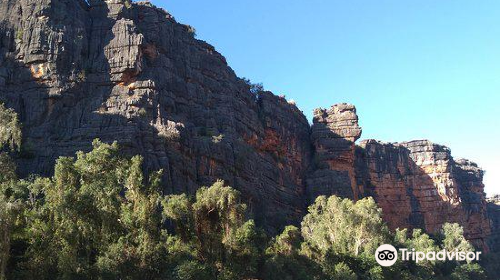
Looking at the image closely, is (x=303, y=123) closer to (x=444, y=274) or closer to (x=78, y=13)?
(x=444, y=274)

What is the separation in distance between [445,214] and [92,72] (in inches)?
2439

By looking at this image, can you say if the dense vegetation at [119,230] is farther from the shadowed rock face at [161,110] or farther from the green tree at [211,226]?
the shadowed rock face at [161,110]

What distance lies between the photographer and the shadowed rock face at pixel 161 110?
2007 inches

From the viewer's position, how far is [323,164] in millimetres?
78188

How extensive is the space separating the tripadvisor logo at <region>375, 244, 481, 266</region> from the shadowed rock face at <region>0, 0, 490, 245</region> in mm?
14061

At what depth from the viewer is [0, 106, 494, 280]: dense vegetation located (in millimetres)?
30031

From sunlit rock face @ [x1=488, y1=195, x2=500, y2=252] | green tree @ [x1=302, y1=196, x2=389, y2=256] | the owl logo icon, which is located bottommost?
the owl logo icon

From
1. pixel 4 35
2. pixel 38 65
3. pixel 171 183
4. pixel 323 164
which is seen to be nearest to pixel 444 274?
pixel 323 164

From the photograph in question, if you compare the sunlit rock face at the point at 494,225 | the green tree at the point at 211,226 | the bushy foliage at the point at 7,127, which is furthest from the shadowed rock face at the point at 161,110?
the sunlit rock face at the point at 494,225

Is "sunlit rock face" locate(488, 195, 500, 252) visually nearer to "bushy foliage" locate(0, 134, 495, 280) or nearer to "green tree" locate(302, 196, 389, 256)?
"green tree" locate(302, 196, 389, 256)

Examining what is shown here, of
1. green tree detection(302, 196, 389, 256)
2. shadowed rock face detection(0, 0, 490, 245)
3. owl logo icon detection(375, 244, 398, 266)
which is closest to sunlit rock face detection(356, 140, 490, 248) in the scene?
shadowed rock face detection(0, 0, 490, 245)

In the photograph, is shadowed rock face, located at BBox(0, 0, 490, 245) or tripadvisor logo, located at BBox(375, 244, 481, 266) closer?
tripadvisor logo, located at BBox(375, 244, 481, 266)

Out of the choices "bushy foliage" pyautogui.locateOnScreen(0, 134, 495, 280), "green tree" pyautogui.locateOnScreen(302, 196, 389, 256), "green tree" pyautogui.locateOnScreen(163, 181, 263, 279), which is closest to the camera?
"bushy foliage" pyautogui.locateOnScreen(0, 134, 495, 280)

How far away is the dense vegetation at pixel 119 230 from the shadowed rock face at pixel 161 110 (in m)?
10.1
